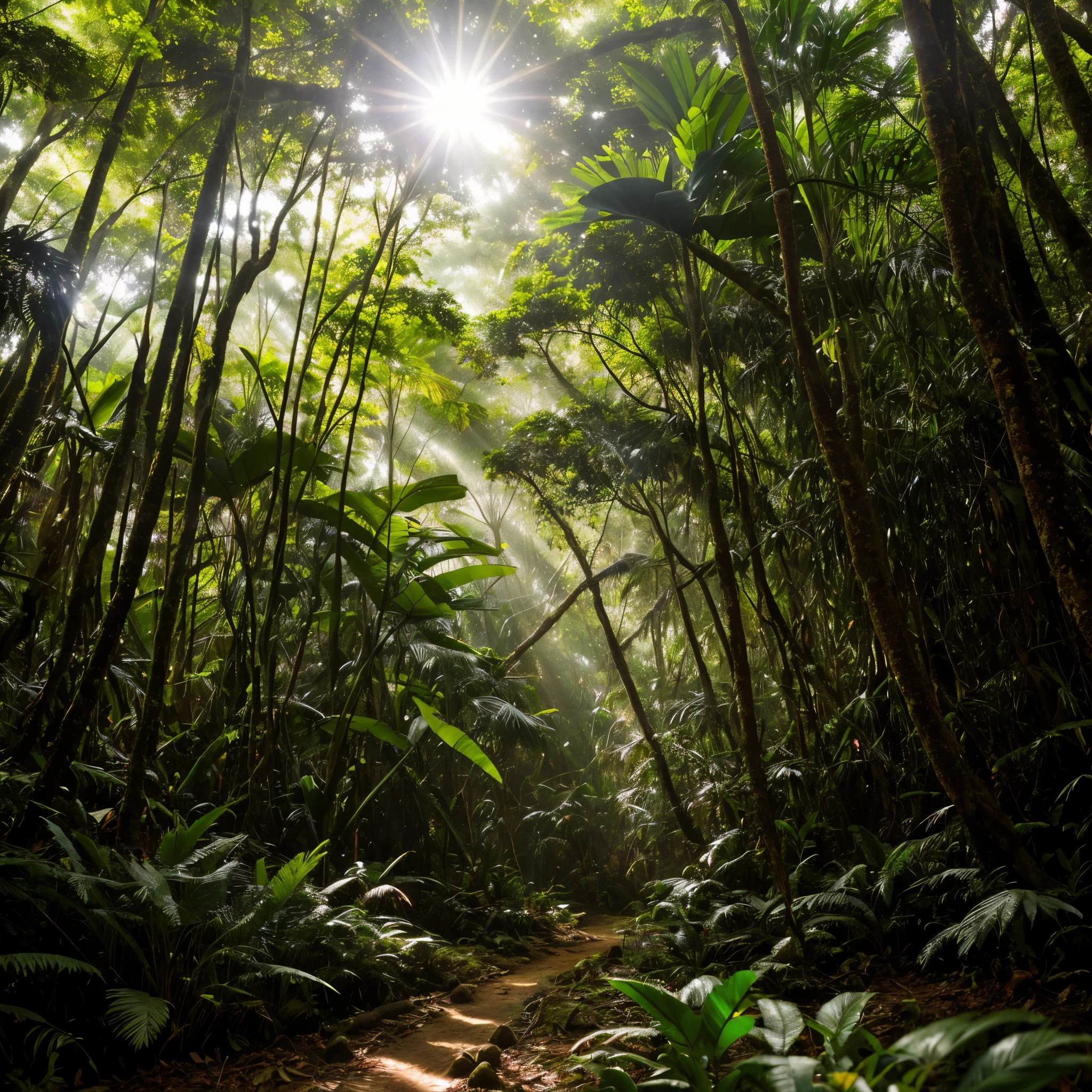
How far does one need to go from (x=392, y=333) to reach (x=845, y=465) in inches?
234

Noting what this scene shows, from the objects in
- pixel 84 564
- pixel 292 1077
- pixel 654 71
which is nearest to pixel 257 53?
pixel 654 71

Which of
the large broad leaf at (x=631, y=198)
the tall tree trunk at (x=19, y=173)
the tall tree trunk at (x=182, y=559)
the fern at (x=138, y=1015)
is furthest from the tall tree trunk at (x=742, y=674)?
the tall tree trunk at (x=19, y=173)

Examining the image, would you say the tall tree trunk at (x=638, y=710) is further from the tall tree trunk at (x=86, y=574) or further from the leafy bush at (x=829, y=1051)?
the tall tree trunk at (x=86, y=574)

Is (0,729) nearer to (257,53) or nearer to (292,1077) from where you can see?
(292,1077)

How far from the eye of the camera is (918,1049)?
4.78 feet

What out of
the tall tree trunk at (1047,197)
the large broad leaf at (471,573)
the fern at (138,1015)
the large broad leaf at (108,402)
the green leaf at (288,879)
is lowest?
the fern at (138,1015)

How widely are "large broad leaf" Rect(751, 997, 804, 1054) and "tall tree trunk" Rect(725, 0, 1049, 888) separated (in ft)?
3.84

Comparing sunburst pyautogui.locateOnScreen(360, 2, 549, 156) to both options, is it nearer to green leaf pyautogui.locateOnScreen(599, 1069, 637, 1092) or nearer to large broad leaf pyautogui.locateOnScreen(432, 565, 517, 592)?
large broad leaf pyautogui.locateOnScreen(432, 565, 517, 592)

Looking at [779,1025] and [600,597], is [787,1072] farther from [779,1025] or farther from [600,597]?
[600,597]

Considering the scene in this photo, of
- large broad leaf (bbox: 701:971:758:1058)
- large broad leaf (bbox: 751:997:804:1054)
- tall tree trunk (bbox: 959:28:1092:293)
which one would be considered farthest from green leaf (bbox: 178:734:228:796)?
tall tree trunk (bbox: 959:28:1092:293)

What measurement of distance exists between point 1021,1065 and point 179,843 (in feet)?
11.5

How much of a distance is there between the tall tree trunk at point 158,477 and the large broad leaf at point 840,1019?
11.1 feet

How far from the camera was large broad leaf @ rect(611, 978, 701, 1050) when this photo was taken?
7.22ft

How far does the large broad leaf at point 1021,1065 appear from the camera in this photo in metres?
1.31
